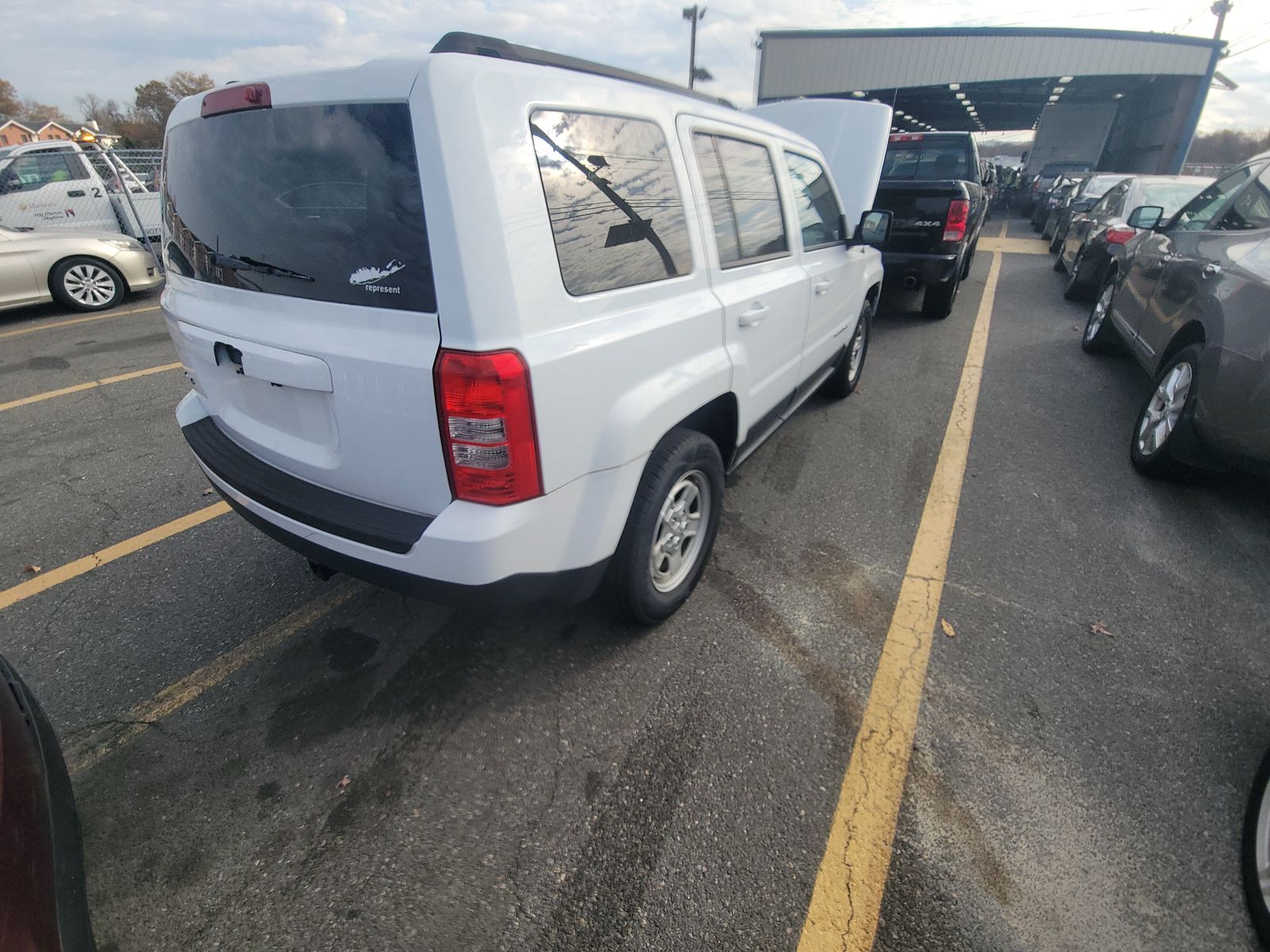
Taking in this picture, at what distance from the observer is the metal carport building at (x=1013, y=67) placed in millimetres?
21641

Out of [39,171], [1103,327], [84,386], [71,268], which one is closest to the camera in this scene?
[84,386]

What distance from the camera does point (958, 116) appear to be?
37.2 meters

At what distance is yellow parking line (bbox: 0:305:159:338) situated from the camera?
7195 mm

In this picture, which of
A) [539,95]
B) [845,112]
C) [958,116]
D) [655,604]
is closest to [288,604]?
[655,604]

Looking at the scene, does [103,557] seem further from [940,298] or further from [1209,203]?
[940,298]

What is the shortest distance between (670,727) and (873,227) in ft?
11.4

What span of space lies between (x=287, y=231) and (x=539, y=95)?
2.76 feet

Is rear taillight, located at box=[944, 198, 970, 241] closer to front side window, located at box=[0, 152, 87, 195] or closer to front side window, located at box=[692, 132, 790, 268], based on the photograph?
front side window, located at box=[692, 132, 790, 268]

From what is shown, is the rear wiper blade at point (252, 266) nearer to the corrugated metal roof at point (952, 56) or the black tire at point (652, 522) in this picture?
the black tire at point (652, 522)

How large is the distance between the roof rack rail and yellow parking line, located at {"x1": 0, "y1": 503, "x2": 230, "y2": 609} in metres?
2.83

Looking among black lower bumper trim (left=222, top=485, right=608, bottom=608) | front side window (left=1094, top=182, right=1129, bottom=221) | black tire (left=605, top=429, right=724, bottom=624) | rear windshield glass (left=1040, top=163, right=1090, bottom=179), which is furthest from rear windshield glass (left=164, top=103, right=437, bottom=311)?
rear windshield glass (left=1040, top=163, right=1090, bottom=179)

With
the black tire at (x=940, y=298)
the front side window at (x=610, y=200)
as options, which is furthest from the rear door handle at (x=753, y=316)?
the black tire at (x=940, y=298)

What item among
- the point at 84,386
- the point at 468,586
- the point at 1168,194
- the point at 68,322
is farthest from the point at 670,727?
the point at 1168,194

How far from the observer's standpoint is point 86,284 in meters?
7.98
